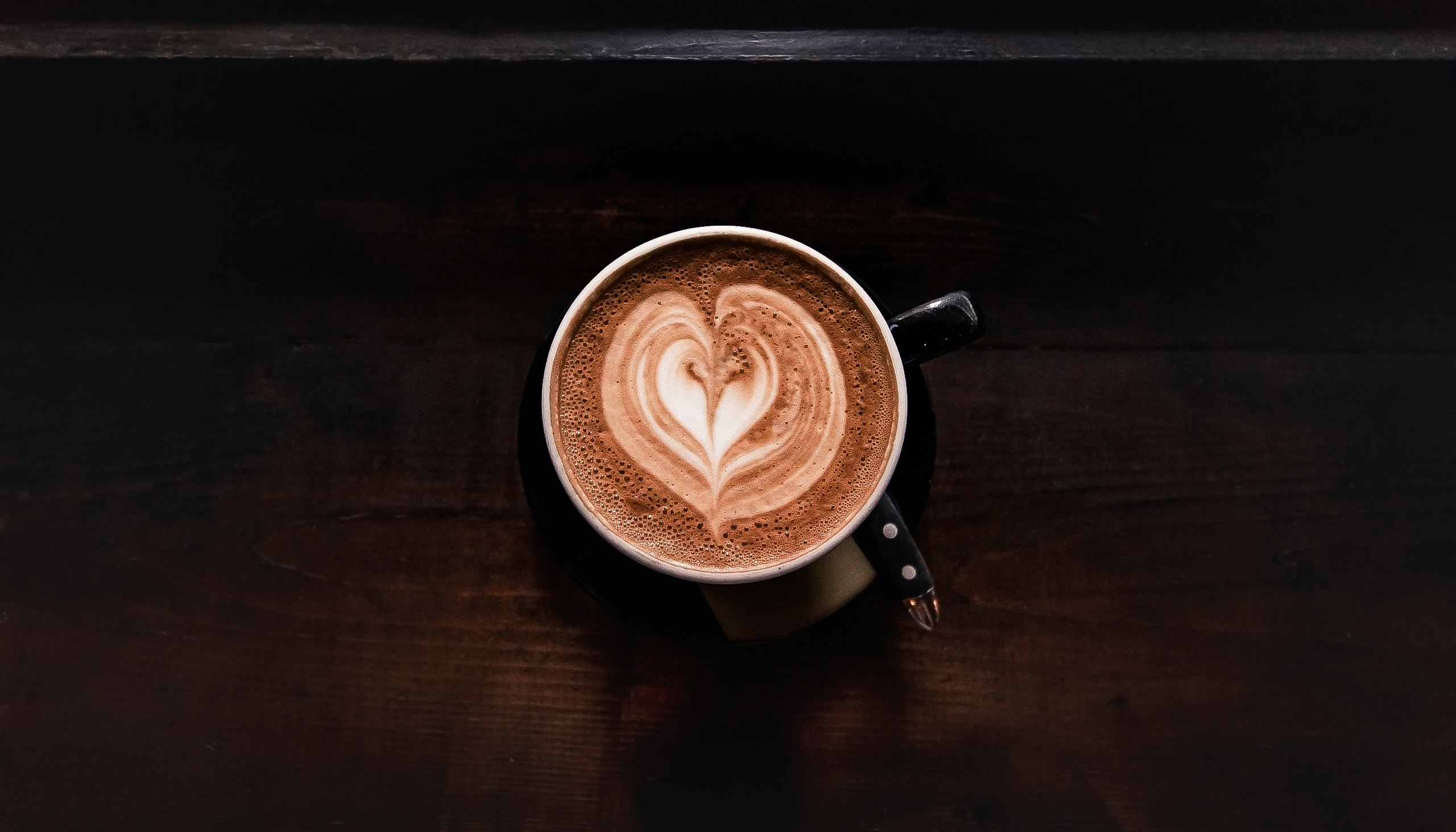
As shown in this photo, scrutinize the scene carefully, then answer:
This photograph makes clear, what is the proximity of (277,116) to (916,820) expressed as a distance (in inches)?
52.1

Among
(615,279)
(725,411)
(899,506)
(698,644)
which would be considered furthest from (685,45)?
(698,644)

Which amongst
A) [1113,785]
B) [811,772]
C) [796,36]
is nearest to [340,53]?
[796,36]

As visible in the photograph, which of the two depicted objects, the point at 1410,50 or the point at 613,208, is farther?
the point at 613,208

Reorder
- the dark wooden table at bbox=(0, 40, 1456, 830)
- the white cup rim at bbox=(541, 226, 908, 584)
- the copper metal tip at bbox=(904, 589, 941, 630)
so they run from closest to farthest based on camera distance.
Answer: the white cup rim at bbox=(541, 226, 908, 584)
the copper metal tip at bbox=(904, 589, 941, 630)
the dark wooden table at bbox=(0, 40, 1456, 830)

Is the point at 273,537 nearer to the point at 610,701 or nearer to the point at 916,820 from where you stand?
the point at 610,701

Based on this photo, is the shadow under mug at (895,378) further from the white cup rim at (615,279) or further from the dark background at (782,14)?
the dark background at (782,14)

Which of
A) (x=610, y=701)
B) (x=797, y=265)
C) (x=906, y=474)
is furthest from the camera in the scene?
(x=610, y=701)

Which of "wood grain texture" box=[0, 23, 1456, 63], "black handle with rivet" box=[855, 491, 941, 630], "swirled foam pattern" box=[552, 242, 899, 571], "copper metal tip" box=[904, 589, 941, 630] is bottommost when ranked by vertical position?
"copper metal tip" box=[904, 589, 941, 630]

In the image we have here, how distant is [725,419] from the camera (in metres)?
0.88

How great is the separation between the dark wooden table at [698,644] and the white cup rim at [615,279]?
26 centimetres

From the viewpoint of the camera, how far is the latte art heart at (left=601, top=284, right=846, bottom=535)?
2.88 feet

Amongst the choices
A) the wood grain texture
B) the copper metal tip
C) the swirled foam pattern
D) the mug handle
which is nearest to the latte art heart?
the swirled foam pattern

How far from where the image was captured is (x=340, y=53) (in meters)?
1.01

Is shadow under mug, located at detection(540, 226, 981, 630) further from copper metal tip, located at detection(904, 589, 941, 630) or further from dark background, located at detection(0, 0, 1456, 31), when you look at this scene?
dark background, located at detection(0, 0, 1456, 31)
